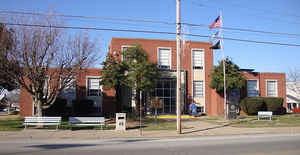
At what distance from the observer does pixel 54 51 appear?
16.9m

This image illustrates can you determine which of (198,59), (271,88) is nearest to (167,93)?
(198,59)

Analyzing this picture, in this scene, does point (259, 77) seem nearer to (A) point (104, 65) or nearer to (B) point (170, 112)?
(B) point (170, 112)

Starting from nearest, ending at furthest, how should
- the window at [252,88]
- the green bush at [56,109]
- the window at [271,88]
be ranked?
1. the green bush at [56,109]
2. the window at [252,88]
3. the window at [271,88]

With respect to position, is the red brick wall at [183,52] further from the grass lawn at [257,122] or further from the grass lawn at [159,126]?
the grass lawn at [159,126]

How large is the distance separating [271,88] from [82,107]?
2462cm

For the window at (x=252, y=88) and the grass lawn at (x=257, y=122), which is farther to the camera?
the window at (x=252, y=88)

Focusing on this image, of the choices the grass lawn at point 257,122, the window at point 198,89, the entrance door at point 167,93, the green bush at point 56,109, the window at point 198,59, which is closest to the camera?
the grass lawn at point 257,122

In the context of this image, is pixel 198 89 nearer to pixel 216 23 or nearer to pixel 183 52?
pixel 183 52

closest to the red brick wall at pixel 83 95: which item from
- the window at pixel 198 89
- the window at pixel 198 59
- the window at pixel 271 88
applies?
the window at pixel 198 89

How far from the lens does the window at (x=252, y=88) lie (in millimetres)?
31188

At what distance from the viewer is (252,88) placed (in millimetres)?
31359

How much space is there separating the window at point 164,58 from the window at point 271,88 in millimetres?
13982

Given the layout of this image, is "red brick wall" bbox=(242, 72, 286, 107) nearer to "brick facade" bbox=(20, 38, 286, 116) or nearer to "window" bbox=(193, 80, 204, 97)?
"brick facade" bbox=(20, 38, 286, 116)

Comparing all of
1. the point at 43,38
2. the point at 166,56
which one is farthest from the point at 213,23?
the point at 43,38
